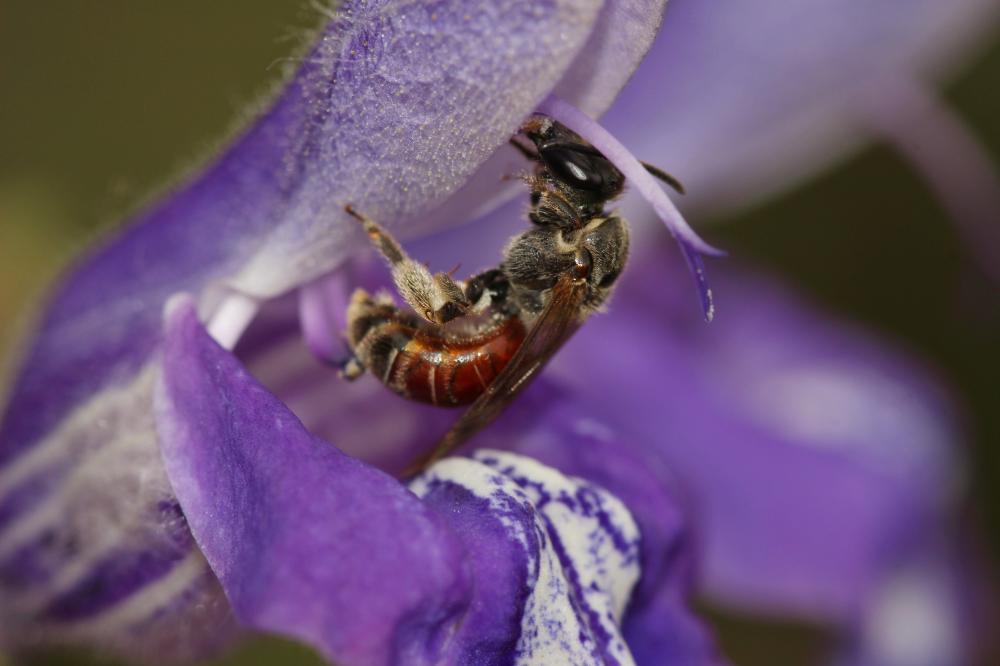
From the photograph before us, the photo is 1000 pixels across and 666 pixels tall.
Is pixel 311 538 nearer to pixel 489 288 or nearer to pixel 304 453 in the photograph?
pixel 304 453

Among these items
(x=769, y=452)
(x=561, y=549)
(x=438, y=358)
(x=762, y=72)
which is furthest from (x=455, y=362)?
(x=769, y=452)

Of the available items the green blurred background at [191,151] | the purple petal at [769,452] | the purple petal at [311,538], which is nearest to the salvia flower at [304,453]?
the purple petal at [311,538]

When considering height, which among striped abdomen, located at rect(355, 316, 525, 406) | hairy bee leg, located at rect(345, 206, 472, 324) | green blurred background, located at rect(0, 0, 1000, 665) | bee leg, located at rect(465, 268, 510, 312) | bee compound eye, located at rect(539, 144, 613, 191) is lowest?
green blurred background, located at rect(0, 0, 1000, 665)

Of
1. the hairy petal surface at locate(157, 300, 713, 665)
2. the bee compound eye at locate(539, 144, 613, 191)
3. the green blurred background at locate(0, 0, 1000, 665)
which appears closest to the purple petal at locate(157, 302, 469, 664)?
the hairy petal surface at locate(157, 300, 713, 665)

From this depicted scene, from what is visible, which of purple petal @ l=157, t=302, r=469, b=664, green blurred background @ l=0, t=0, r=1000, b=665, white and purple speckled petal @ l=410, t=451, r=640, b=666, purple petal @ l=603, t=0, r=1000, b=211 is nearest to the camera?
purple petal @ l=157, t=302, r=469, b=664

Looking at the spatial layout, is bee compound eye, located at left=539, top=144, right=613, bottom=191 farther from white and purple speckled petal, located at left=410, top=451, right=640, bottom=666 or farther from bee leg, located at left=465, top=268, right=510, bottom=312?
white and purple speckled petal, located at left=410, top=451, right=640, bottom=666

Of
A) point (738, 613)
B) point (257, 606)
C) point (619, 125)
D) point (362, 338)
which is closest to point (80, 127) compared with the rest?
point (619, 125)

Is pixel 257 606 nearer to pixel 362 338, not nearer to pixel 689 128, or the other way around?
pixel 362 338
